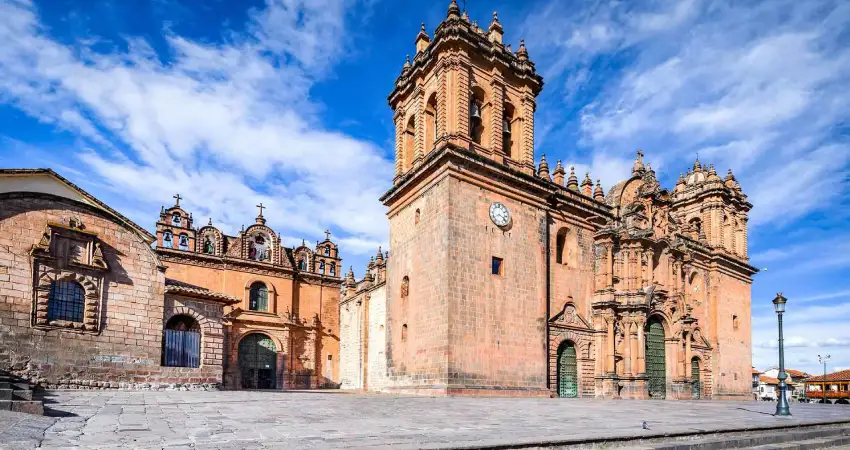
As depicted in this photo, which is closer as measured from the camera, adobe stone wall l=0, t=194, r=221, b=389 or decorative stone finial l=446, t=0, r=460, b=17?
adobe stone wall l=0, t=194, r=221, b=389

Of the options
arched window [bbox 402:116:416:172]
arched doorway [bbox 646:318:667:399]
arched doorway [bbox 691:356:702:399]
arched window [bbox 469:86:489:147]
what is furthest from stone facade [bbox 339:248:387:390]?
arched doorway [bbox 691:356:702:399]

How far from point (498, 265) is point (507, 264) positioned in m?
0.34

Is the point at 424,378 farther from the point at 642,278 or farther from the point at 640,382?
the point at 642,278

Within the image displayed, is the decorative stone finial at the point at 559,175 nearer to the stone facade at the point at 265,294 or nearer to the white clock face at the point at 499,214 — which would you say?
the white clock face at the point at 499,214

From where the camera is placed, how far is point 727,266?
111ft

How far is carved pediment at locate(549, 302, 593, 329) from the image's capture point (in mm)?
22953

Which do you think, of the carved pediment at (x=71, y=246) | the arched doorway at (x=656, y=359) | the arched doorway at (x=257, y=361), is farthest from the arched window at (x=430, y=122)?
the arched doorway at (x=257, y=361)

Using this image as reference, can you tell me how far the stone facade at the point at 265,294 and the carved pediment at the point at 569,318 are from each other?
16.6 meters

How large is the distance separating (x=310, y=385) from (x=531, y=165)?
755 inches

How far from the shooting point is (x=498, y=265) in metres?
20.7

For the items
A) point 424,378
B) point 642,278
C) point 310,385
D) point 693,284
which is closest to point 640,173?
point 642,278

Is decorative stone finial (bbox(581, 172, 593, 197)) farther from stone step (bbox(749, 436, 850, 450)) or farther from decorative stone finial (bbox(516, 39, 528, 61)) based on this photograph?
stone step (bbox(749, 436, 850, 450))

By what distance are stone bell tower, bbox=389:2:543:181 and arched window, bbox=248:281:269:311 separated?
44.2 feet

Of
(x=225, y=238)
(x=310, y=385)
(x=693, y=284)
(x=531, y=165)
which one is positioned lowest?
(x=310, y=385)
